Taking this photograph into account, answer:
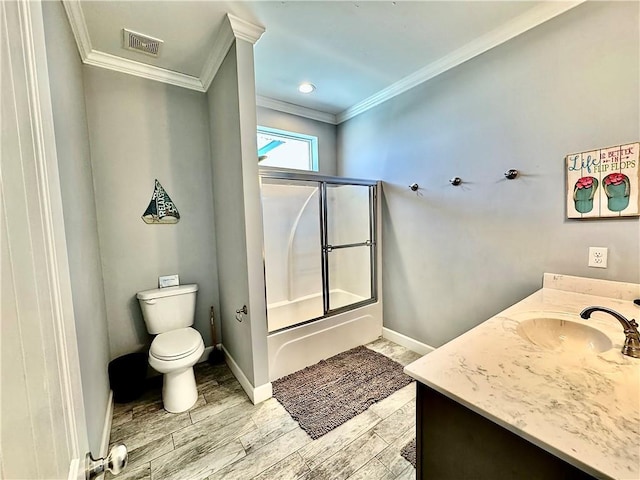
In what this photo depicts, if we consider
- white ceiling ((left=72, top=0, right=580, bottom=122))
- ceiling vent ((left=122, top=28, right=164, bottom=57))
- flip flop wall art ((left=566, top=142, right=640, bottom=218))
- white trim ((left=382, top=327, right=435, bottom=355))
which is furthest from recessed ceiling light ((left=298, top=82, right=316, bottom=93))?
white trim ((left=382, top=327, right=435, bottom=355))

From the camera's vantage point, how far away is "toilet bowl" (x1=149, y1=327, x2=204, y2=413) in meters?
1.80

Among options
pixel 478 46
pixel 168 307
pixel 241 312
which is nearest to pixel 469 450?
pixel 241 312

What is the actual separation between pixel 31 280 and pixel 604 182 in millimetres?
2320

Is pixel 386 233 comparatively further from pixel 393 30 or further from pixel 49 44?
pixel 49 44

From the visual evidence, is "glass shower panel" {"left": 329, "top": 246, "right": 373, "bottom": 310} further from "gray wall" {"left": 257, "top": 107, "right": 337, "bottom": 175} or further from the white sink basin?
the white sink basin

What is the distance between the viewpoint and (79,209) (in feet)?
4.92

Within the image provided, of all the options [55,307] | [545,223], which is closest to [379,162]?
[545,223]

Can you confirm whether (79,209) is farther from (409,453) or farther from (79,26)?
(409,453)

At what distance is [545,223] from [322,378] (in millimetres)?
1942

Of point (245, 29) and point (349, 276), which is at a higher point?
point (245, 29)

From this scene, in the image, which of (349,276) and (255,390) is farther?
(349,276)

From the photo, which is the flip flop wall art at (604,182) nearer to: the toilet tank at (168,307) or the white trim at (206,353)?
the toilet tank at (168,307)

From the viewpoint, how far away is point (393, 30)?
1.84m

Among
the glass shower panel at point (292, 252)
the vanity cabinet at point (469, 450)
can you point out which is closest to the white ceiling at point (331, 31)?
the glass shower panel at point (292, 252)
